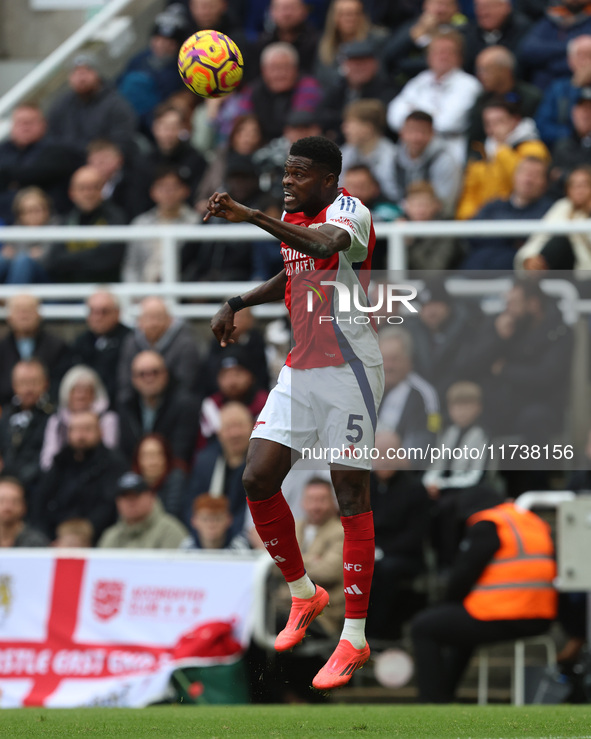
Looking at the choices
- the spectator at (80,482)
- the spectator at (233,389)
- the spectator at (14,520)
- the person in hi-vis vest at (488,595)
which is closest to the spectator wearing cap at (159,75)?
the spectator at (233,389)

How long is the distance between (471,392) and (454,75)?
3.77m

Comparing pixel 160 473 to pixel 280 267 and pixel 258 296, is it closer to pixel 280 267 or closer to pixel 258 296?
pixel 280 267

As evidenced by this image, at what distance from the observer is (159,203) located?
515 inches

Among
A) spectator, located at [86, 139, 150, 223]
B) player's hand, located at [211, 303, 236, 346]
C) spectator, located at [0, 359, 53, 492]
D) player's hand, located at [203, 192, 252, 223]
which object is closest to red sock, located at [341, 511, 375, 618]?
player's hand, located at [211, 303, 236, 346]

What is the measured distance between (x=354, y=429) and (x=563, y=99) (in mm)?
6373

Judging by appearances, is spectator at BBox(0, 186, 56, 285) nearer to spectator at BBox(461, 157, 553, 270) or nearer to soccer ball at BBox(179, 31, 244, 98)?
spectator at BBox(461, 157, 553, 270)

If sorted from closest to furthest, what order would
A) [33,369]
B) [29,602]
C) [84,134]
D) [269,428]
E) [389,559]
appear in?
1. [269,428]
2. [389,559]
3. [29,602]
4. [33,369]
5. [84,134]

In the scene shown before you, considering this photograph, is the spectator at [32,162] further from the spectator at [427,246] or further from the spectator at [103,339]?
the spectator at [427,246]

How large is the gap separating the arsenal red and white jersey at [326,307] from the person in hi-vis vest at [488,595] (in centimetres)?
309

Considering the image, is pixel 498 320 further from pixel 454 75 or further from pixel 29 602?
pixel 29 602

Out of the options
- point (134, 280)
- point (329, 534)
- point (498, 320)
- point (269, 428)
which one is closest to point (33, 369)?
point (134, 280)

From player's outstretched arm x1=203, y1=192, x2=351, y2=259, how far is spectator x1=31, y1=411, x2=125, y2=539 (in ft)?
17.1

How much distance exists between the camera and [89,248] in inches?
507

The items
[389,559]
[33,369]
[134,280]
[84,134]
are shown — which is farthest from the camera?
[84,134]
